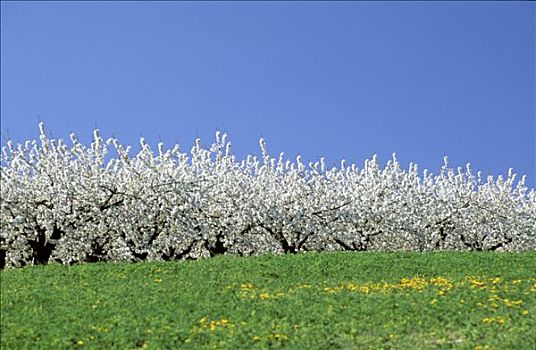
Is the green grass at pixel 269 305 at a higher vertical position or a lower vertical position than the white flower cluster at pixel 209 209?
lower

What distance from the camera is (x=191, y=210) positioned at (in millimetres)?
35281

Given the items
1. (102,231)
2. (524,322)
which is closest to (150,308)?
(524,322)

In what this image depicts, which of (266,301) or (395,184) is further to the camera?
(395,184)

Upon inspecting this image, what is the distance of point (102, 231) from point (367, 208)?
14.3m

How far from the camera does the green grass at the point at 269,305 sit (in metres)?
17.1

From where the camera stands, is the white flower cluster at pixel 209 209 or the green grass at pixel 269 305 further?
the white flower cluster at pixel 209 209

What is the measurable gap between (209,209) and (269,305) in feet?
56.0

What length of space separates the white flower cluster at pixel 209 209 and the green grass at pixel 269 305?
5908mm

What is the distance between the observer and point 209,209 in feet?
120

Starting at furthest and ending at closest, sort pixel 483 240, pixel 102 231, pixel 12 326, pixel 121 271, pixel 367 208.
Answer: pixel 483 240
pixel 367 208
pixel 102 231
pixel 121 271
pixel 12 326

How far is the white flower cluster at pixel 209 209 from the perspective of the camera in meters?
32.5

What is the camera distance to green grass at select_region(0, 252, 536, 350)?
56.1ft

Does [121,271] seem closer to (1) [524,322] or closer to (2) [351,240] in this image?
(1) [524,322]

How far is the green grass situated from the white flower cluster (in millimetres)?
5908
